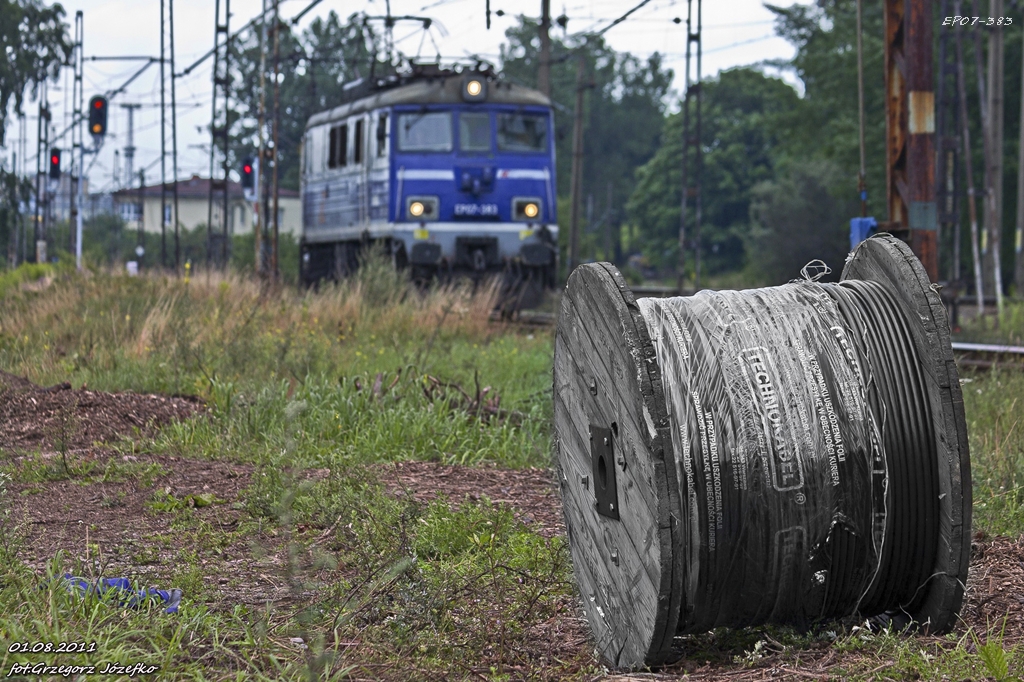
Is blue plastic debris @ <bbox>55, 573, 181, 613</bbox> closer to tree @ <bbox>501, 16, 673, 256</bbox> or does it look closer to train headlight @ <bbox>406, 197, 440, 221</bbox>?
train headlight @ <bbox>406, 197, 440, 221</bbox>

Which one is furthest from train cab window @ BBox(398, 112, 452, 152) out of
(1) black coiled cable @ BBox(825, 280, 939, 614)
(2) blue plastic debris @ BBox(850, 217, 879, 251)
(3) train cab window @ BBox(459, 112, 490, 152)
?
(1) black coiled cable @ BBox(825, 280, 939, 614)

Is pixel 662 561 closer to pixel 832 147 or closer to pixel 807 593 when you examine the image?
pixel 807 593

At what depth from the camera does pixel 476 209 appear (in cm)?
1942

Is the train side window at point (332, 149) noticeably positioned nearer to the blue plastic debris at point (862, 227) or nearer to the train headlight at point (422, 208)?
the train headlight at point (422, 208)

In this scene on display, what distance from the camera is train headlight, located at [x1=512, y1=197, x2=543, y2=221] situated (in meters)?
19.7

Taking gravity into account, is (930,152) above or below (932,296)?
above

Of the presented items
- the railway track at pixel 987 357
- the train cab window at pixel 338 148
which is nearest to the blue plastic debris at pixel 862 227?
the railway track at pixel 987 357

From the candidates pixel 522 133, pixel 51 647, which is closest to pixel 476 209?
pixel 522 133

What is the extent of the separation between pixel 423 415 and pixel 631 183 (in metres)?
87.1

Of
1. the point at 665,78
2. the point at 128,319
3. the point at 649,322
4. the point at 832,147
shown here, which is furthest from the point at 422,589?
the point at 665,78

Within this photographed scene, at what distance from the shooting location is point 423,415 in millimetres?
7797

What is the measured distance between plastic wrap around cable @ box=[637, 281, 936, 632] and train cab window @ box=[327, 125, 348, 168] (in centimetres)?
1782

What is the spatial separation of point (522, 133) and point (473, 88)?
1.16 meters

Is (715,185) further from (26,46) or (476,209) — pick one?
(476,209)
